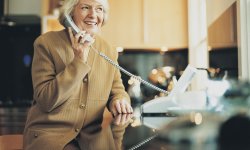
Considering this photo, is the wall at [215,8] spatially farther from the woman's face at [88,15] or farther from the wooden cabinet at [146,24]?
the woman's face at [88,15]

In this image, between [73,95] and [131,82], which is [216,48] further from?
[73,95]

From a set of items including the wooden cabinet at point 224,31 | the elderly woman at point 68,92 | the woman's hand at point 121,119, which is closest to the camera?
the elderly woman at point 68,92

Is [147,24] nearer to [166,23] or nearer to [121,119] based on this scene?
[166,23]

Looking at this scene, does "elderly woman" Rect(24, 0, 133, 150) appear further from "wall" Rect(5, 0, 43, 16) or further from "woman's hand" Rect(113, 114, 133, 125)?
"wall" Rect(5, 0, 43, 16)

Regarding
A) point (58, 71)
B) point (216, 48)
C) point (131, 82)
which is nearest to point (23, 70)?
point (131, 82)

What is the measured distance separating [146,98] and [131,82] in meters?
0.18

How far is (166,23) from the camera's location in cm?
267

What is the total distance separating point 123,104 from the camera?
88 centimetres

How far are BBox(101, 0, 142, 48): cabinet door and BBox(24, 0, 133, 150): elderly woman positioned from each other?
5.68 ft

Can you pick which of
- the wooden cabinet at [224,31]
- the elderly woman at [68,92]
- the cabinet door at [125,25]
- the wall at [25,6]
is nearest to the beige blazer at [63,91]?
the elderly woman at [68,92]

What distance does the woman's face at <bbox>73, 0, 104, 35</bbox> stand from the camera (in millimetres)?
964

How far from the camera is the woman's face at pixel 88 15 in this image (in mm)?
964

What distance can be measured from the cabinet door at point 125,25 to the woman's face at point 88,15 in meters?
1.68

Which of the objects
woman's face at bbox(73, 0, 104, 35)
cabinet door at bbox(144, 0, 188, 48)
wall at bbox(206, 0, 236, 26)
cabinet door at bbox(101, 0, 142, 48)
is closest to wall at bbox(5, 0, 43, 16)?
cabinet door at bbox(101, 0, 142, 48)
